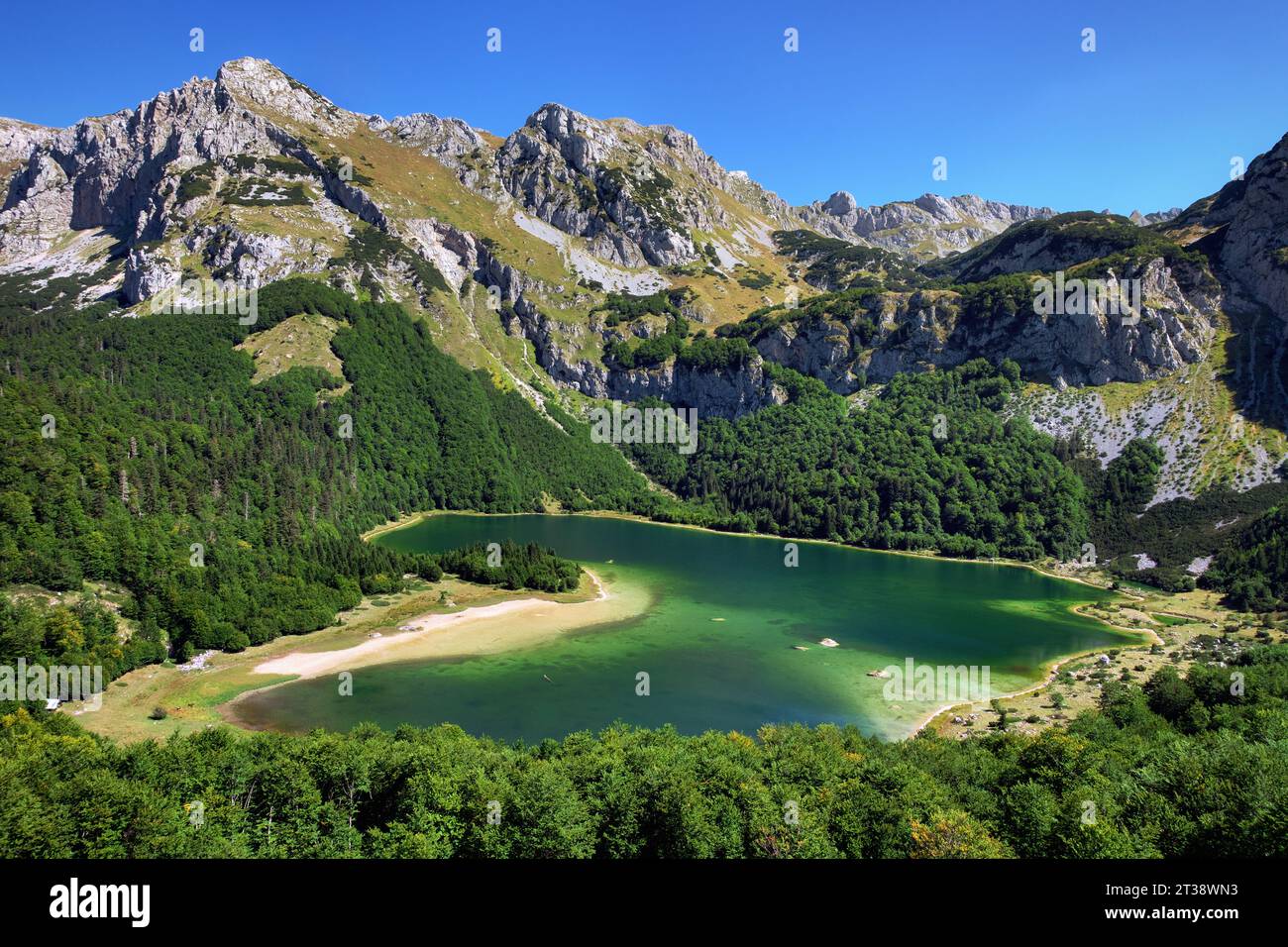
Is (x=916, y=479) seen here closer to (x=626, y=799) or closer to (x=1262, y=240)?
(x=1262, y=240)

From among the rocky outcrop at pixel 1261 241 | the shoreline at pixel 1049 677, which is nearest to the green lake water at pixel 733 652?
the shoreline at pixel 1049 677

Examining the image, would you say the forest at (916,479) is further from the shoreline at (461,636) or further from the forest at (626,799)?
the forest at (626,799)

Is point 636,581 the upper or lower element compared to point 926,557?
upper

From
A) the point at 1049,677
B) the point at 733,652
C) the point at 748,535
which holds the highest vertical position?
the point at 748,535

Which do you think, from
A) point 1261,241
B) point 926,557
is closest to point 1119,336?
point 1261,241

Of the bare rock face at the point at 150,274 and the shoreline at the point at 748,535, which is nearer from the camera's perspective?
the shoreline at the point at 748,535

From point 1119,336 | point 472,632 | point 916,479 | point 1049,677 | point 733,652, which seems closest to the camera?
point 1049,677
